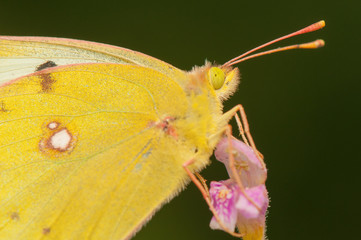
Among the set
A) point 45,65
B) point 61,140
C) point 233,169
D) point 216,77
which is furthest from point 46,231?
point 216,77

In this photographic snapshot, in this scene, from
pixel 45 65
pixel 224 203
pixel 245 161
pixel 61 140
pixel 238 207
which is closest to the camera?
pixel 238 207

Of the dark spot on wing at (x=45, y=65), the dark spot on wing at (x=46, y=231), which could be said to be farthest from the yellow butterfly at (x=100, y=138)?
the dark spot on wing at (x=45, y=65)

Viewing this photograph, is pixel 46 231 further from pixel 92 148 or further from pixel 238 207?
pixel 238 207

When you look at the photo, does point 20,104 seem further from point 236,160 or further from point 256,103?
point 256,103

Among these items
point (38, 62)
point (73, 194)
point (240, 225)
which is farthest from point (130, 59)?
point (240, 225)

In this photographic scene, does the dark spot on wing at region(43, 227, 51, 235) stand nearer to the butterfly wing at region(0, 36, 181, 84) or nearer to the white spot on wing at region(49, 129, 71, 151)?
the white spot on wing at region(49, 129, 71, 151)

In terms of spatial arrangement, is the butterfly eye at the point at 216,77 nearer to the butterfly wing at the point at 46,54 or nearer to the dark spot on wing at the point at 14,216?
the butterfly wing at the point at 46,54

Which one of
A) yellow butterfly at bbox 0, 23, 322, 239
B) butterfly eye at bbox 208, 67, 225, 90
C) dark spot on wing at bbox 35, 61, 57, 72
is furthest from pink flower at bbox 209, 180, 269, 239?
dark spot on wing at bbox 35, 61, 57, 72
